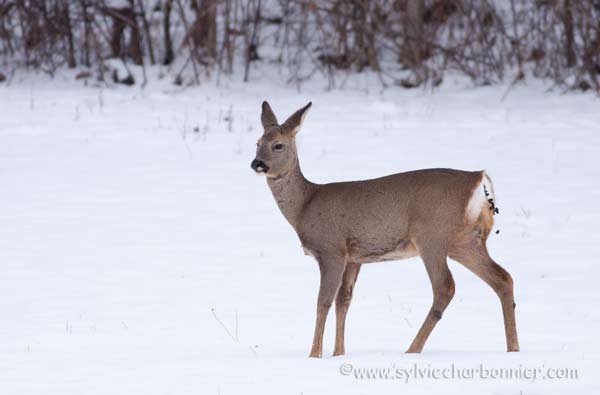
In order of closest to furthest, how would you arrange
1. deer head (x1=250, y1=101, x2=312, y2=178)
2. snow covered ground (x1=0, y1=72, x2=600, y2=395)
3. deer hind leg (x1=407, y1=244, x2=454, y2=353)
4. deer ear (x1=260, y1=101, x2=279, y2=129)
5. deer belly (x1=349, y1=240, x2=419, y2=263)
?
snow covered ground (x1=0, y1=72, x2=600, y2=395)
deer hind leg (x1=407, y1=244, x2=454, y2=353)
deer belly (x1=349, y1=240, x2=419, y2=263)
deer head (x1=250, y1=101, x2=312, y2=178)
deer ear (x1=260, y1=101, x2=279, y2=129)

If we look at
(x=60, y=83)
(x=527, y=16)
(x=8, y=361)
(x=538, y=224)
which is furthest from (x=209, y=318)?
(x=527, y=16)

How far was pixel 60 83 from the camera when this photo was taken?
16953 millimetres

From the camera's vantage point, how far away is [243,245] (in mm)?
10664

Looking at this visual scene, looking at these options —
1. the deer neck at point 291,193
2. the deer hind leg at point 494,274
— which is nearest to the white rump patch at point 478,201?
the deer hind leg at point 494,274

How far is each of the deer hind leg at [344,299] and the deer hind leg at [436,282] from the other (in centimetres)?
44

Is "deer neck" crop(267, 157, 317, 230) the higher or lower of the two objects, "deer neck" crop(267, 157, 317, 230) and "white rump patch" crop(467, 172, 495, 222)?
the lower

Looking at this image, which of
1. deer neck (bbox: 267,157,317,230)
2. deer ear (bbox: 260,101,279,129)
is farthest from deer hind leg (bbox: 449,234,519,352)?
deer ear (bbox: 260,101,279,129)

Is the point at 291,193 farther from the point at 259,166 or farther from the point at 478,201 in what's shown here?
the point at 478,201

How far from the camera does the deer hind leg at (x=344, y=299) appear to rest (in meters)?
6.66

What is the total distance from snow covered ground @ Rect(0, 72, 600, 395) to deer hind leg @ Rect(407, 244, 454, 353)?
11 centimetres

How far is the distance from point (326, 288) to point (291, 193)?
2.24 feet

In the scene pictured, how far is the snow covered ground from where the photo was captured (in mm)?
6047

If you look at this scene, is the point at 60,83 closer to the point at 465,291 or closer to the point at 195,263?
the point at 195,263

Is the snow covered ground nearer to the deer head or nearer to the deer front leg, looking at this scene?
the deer front leg
